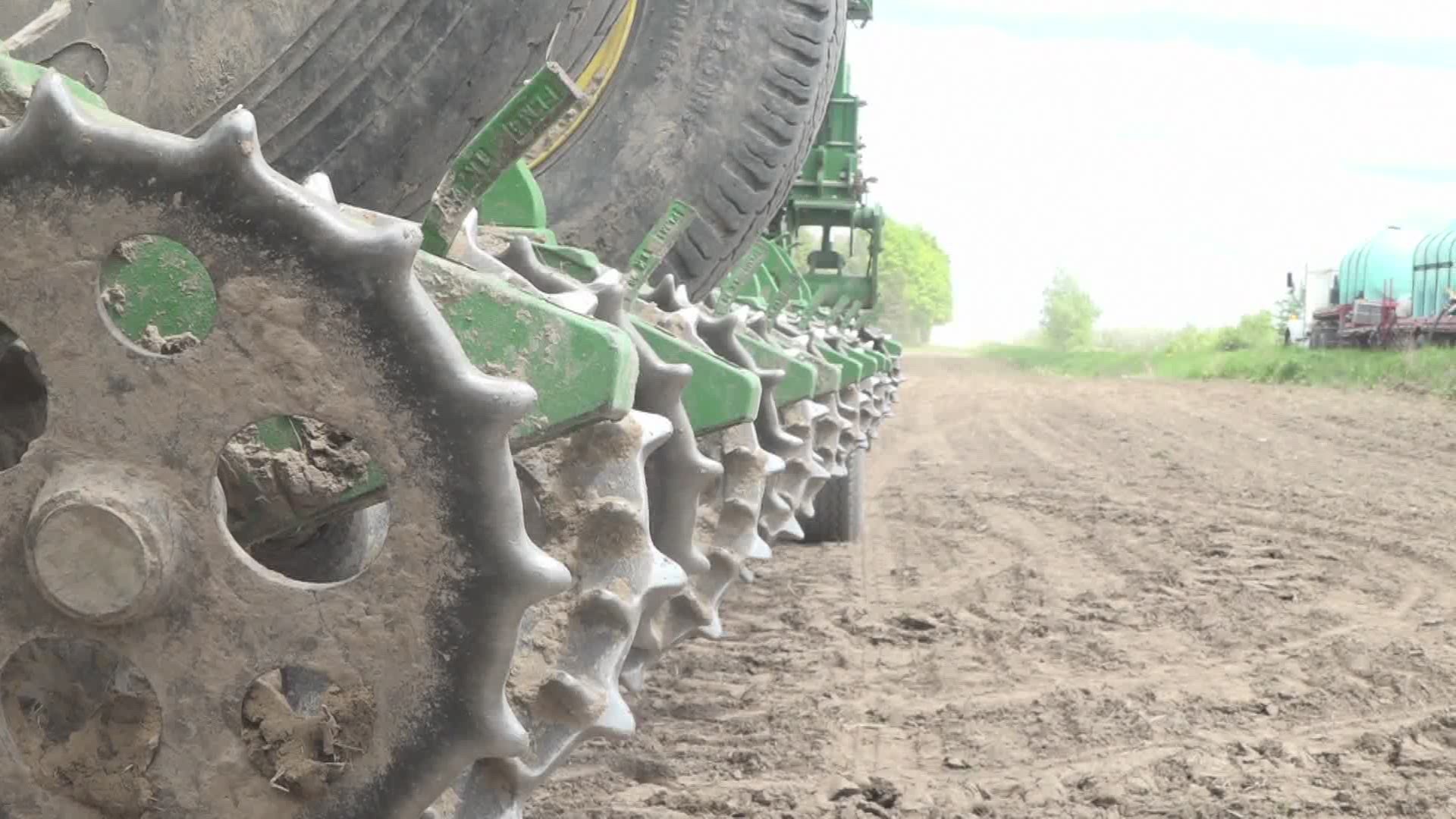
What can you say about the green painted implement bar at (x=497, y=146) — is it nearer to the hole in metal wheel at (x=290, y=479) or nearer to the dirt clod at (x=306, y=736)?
the hole in metal wheel at (x=290, y=479)

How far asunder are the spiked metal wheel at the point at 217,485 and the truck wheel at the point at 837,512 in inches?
201

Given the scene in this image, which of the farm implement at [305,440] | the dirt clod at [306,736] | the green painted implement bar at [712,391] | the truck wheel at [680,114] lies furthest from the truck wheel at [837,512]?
the dirt clod at [306,736]

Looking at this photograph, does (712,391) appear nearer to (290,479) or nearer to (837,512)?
(290,479)

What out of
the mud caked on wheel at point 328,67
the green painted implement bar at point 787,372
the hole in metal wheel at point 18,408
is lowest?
the green painted implement bar at point 787,372

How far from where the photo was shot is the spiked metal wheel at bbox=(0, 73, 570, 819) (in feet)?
3.72

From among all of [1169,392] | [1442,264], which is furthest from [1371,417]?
[1442,264]

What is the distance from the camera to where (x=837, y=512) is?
21.0 feet

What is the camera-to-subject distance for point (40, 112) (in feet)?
Answer: 3.68

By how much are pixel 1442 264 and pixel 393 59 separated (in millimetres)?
21081

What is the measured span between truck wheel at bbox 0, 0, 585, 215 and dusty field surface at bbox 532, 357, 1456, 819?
4.73 feet

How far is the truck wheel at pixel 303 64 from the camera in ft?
5.63

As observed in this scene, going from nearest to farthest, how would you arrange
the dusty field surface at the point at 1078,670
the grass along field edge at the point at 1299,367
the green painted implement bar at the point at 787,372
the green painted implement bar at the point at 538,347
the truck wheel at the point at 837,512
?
1. the green painted implement bar at the point at 538,347
2. the dusty field surface at the point at 1078,670
3. the green painted implement bar at the point at 787,372
4. the truck wheel at the point at 837,512
5. the grass along field edge at the point at 1299,367

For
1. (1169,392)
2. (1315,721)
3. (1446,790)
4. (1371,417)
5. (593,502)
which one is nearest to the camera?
(593,502)

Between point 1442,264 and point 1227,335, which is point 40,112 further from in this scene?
point 1227,335
